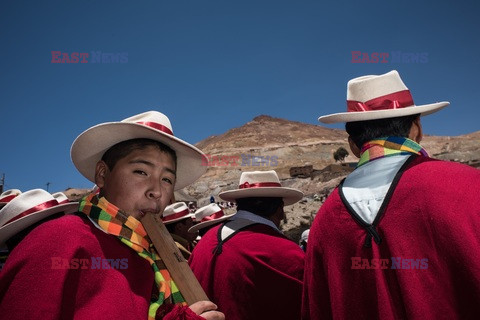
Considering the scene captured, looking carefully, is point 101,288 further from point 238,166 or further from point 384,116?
point 238,166

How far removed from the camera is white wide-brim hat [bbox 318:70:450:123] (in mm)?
2365

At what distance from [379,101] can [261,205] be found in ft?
6.69

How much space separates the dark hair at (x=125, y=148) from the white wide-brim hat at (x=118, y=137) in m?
0.03

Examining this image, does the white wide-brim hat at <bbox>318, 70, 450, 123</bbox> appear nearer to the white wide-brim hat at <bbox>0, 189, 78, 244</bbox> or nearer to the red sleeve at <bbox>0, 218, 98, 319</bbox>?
the red sleeve at <bbox>0, 218, 98, 319</bbox>

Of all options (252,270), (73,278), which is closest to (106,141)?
(73,278)

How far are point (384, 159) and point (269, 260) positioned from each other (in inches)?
60.4

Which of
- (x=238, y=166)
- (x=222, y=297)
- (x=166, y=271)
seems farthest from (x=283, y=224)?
(x=238, y=166)

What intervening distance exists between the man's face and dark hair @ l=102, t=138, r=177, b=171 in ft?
0.10

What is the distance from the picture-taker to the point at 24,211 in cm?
334

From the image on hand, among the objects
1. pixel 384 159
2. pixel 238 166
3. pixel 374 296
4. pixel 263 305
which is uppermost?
pixel 384 159

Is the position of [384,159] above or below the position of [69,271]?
above

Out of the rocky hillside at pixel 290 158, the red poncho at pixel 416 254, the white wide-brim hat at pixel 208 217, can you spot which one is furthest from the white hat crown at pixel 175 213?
Answer: the rocky hillside at pixel 290 158

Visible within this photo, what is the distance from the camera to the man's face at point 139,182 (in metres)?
2.12

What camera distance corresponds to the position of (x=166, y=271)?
2.06 metres
